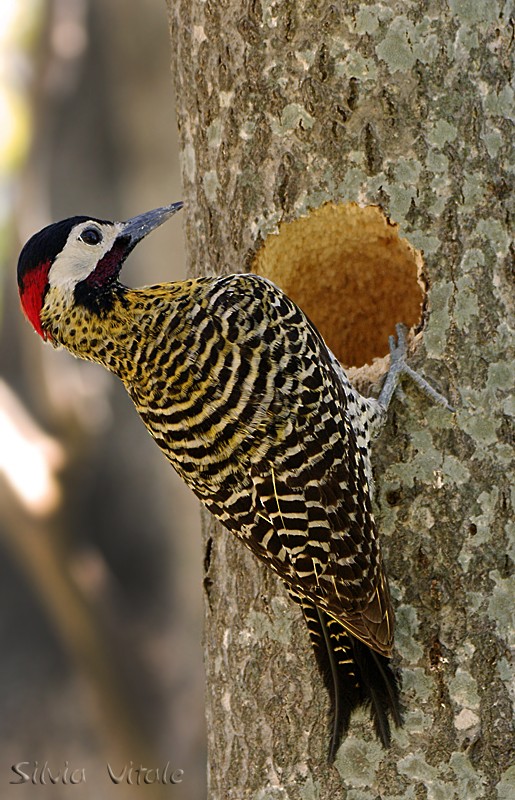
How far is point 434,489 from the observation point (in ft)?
9.53

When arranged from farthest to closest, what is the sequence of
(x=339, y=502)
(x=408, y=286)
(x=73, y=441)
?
(x=73, y=441) < (x=408, y=286) < (x=339, y=502)

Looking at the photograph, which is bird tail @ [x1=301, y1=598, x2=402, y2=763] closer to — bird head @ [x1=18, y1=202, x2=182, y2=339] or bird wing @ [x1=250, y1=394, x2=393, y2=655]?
bird wing @ [x1=250, y1=394, x2=393, y2=655]

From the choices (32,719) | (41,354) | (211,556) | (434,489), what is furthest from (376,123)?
(32,719)

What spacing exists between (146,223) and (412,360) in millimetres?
1022

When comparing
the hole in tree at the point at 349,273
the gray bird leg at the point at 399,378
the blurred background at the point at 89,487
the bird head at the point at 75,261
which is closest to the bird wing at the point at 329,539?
the gray bird leg at the point at 399,378

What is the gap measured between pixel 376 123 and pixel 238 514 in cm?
123

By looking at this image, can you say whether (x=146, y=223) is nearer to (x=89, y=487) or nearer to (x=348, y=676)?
(x=348, y=676)

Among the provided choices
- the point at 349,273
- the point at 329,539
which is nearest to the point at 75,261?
the point at 349,273

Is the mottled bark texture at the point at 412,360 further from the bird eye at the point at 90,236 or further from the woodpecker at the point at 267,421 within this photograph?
the bird eye at the point at 90,236

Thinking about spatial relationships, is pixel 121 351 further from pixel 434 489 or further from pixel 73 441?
pixel 73 441

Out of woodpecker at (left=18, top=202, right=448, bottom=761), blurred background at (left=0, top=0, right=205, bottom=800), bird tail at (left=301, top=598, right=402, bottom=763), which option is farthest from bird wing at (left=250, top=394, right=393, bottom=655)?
blurred background at (left=0, top=0, right=205, bottom=800)

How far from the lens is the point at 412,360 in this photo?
299cm

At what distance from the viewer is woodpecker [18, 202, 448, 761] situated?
109 inches

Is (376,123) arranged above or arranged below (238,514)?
above
